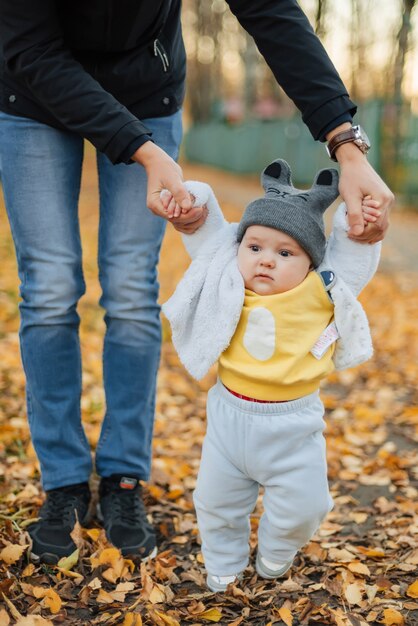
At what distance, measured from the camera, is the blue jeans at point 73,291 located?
7.41ft

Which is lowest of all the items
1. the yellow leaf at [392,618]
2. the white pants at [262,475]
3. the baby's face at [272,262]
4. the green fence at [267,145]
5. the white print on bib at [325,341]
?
the green fence at [267,145]

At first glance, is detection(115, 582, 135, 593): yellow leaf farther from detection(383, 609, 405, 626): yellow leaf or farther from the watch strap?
the watch strap

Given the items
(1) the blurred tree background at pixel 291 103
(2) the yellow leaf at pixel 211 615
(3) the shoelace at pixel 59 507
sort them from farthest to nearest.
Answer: (1) the blurred tree background at pixel 291 103 → (3) the shoelace at pixel 59 507 → (2) the yellow leaf at pixel 211 615

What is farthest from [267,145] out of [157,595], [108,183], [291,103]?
[157,595]

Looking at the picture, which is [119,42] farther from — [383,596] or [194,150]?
[194,150]

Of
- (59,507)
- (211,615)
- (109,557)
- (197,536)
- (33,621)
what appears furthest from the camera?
(197,536)

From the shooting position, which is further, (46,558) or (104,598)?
(46,558)

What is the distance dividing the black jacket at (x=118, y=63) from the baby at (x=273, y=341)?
10.7 inches

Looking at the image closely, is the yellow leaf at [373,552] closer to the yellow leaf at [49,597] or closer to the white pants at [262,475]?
the white pants at [262,475]

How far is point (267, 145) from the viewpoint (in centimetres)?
2036

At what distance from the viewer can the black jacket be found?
201 cm

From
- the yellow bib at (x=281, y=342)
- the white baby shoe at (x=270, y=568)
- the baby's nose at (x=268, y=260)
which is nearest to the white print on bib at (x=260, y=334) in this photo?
the yellow bib at (x=281, y=342)

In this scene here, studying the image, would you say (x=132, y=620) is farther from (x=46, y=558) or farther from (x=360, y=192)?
(x=360, y=192)

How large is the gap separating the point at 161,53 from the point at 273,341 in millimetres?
1014
